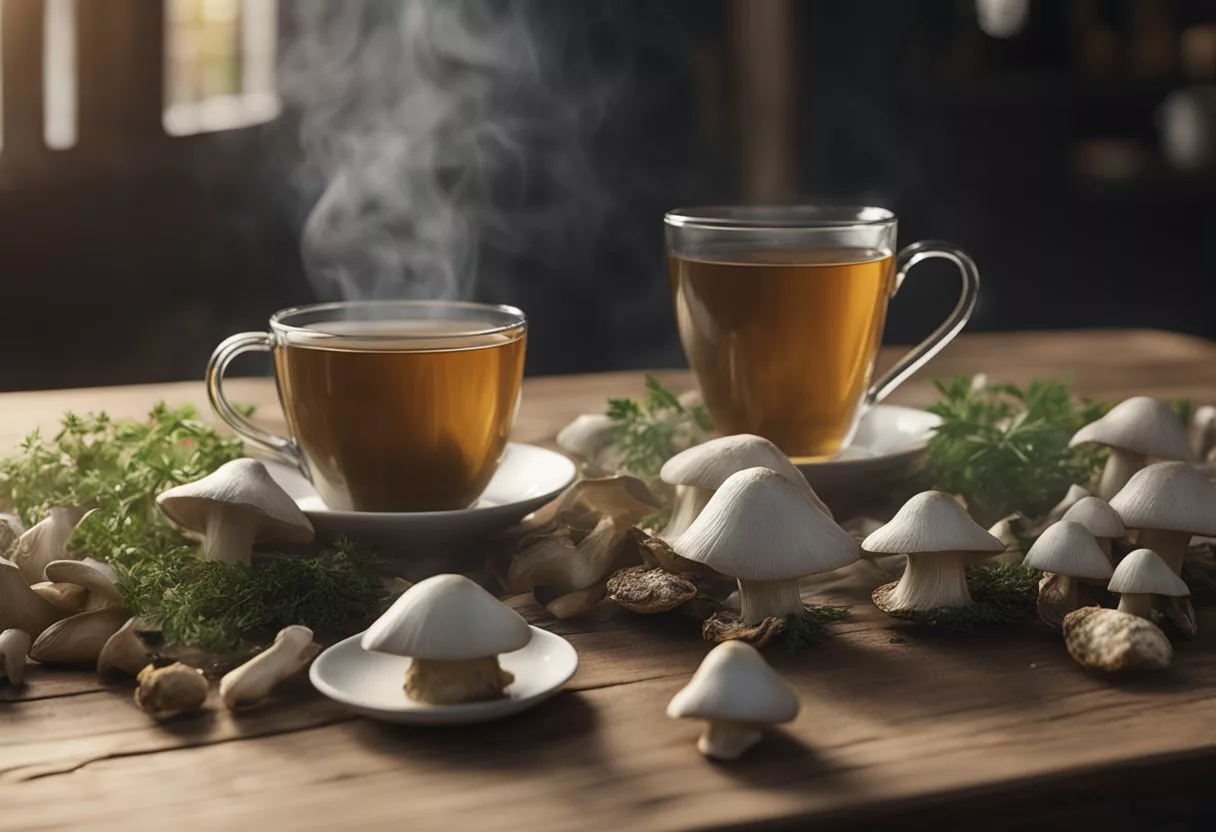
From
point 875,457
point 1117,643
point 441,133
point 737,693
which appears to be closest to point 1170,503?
point 1117,643

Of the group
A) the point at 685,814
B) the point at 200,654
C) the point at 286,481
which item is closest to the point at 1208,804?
the point at 685,814

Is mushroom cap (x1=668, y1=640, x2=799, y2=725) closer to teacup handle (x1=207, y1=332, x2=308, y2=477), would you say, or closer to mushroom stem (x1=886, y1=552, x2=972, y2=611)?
mushroom stem (x1=886, y1=552, x2=972, y2=611)

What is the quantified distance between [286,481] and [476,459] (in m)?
0.17

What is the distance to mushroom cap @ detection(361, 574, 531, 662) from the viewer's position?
2.22 feet

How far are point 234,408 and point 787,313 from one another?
0.50m

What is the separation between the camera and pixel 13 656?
0.76 metres

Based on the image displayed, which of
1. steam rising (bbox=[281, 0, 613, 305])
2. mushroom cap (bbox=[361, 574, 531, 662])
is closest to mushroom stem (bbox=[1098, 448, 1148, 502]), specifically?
mushroom cap (bbox=[361, 574, 531, 662])

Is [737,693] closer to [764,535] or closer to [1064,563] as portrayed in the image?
[764,535]

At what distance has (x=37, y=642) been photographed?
2.60 ft

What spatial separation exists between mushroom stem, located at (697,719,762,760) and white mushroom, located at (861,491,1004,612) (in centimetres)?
19

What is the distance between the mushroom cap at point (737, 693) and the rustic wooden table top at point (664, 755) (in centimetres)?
2

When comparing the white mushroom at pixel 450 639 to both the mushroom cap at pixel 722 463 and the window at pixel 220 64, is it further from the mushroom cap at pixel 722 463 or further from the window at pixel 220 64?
the window at pixel 220 64

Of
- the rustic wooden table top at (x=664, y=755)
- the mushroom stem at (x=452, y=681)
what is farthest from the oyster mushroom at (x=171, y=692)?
the mushroom stem at (x=452, y=681)

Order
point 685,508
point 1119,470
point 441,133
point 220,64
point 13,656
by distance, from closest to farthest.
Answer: point 13,656, point 685,508, point 1119,470, point 220,64, point 441,133
